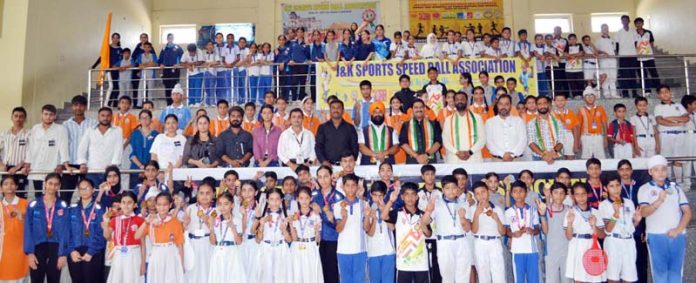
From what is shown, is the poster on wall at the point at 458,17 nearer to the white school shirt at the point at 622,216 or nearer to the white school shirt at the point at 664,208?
the white school shirt at the point at 664,208

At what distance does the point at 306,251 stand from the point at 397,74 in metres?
5.34

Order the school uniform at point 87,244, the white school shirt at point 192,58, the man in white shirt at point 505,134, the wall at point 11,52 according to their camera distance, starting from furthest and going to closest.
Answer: the white school shirt at point 192,58
the wall at point 11,52
the man in white shirt at point 505,134
the school uniform at point 87,244

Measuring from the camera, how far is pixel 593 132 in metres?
8.36

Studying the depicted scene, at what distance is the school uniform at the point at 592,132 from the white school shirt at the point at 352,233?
14.6 ft

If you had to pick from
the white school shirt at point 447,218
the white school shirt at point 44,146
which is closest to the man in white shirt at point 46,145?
the white school shirt at point 44,146

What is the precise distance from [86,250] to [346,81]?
228 inches

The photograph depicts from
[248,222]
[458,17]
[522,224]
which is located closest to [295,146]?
[248,222]

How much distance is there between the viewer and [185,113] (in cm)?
885

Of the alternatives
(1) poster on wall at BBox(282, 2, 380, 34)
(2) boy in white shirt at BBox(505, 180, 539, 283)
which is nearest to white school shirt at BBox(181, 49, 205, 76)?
(1) poster on wall at BBox(282, 2, 380, 34)

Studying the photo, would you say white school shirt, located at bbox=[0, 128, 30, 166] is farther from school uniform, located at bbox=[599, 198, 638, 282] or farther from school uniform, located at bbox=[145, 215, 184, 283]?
school uniform, located at bbox=[599, 198, 638, 282]

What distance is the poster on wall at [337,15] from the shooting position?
15773mm

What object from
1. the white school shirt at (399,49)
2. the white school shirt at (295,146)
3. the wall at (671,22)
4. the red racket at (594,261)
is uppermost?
the wall at (671,22)

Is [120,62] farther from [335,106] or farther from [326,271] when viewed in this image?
[326,271]

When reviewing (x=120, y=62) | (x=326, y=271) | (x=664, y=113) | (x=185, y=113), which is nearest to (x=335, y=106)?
(x=326, y=271)
